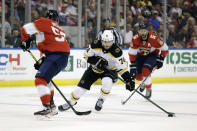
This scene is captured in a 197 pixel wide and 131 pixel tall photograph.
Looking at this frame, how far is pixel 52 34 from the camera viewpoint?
5.66 metres

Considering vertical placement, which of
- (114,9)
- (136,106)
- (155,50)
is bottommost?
(136,106)

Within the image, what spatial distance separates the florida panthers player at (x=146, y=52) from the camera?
812cm

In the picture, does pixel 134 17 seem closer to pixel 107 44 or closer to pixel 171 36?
pixel 171 36

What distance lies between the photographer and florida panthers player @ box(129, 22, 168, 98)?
26.6 feet

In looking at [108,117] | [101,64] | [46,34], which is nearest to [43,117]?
[108,117]

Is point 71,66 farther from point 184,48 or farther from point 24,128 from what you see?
point 24,128

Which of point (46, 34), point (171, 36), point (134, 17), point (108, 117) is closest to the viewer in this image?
point (46, 34)

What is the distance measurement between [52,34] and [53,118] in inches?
38.3

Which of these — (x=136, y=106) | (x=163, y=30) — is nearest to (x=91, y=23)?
(x=163, y=30)

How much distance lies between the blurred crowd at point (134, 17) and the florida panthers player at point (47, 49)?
501cm

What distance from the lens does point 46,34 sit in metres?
5.64

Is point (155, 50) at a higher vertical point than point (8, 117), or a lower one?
higher

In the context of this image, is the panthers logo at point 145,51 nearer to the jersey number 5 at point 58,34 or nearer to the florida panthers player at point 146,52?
the florida panthers player at point 146,52

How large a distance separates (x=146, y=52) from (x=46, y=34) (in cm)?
304
